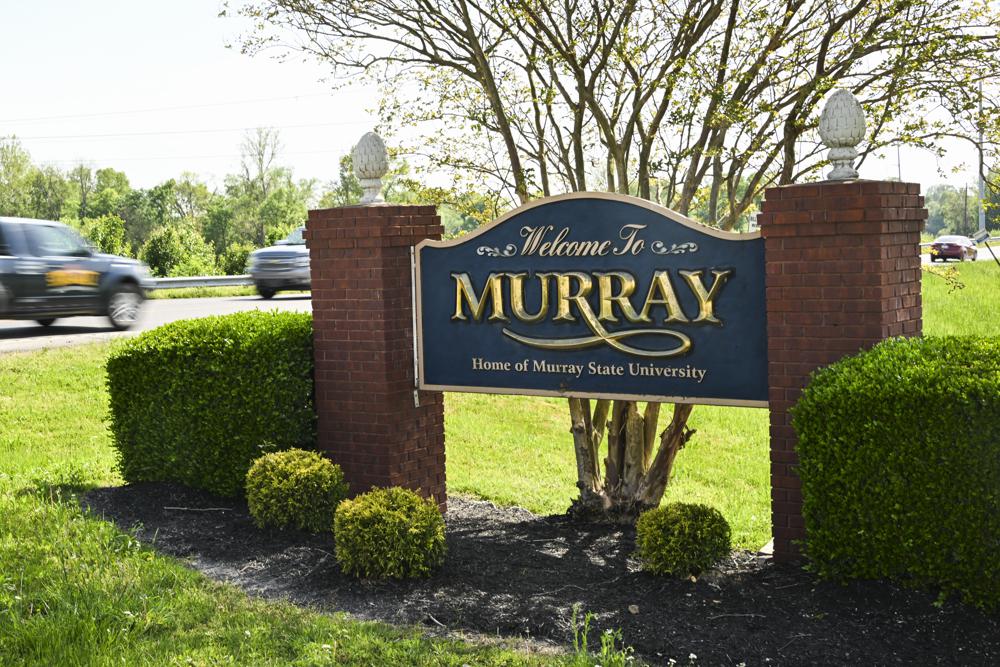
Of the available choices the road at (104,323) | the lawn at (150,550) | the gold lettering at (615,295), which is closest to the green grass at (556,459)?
the lawn at (150,550)

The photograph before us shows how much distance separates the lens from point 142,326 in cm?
1767

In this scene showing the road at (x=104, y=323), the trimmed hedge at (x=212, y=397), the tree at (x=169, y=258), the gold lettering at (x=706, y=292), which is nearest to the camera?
the gold lettering at (x=706, y=292)

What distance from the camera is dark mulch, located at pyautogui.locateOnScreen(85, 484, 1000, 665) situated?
17.1 ft

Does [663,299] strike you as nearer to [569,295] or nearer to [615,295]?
[615,295]

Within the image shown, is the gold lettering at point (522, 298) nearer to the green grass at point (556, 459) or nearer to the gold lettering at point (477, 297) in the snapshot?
the gold lettering at point (477, 297)

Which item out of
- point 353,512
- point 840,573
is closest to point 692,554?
point 840,573

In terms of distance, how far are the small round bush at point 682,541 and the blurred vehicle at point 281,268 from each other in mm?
18201

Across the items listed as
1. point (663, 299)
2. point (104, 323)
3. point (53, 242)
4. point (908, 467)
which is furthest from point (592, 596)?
point (104, 323)

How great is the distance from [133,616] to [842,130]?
198 inches

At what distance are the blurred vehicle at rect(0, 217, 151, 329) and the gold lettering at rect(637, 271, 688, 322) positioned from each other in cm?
1194

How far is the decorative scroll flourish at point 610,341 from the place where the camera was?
23.1 ft

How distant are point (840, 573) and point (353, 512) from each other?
9.57 feet

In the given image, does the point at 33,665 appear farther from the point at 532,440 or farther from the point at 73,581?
the point at 532,440

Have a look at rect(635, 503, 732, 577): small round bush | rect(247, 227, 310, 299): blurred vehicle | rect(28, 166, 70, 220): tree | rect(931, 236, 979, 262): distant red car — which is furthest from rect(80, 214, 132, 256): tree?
rect(635, 503, 732, 577): small round bush
